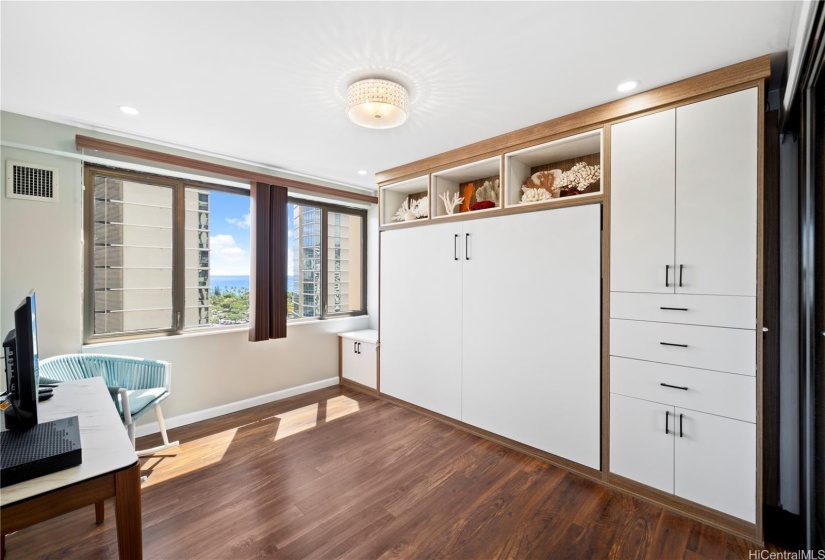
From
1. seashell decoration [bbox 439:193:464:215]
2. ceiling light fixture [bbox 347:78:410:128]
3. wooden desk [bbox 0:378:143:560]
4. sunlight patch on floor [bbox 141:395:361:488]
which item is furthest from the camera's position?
seashell decoration [bbox 439:193:464:215]

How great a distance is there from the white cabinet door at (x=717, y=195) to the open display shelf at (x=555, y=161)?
1.67 feet

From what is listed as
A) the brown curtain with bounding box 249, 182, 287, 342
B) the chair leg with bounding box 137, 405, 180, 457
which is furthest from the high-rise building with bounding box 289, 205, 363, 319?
the chair leg with bounding box 137, 405, 180, 457

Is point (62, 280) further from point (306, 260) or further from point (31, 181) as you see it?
→ point (306, 260)

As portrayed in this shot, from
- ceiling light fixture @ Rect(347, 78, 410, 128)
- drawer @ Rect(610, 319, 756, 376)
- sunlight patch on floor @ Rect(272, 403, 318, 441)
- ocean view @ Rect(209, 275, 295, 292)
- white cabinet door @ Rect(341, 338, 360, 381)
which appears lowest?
sunlight patch on floor @ Rect(272, 403, 318, 441)

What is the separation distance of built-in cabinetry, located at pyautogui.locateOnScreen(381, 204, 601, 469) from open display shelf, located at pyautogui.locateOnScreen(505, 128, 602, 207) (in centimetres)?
18

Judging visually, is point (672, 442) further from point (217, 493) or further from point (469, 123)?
point (217, 493)

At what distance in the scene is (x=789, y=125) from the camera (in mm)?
2021

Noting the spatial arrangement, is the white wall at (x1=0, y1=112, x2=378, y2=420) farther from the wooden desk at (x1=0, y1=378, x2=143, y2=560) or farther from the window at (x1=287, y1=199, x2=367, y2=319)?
the wooden desk at (x1=0, y1=378, x2=143, y2=560)

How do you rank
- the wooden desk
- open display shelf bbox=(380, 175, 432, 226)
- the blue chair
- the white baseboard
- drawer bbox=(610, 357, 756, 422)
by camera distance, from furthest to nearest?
open display shelf bbox=(380, 175, 432, 226) → the white baseboard → the blue chair → drawer bbox=(610, 357, 756, 422) → the wooden desk

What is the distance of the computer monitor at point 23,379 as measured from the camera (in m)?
1.34

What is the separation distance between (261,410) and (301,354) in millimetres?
743

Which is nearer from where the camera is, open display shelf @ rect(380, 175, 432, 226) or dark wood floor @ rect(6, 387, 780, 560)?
dark wood floor @ rect(6, 387, 780, 560)

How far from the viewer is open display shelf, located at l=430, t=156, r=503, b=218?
3.30 metres

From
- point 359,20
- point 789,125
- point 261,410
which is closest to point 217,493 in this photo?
point 261,410
